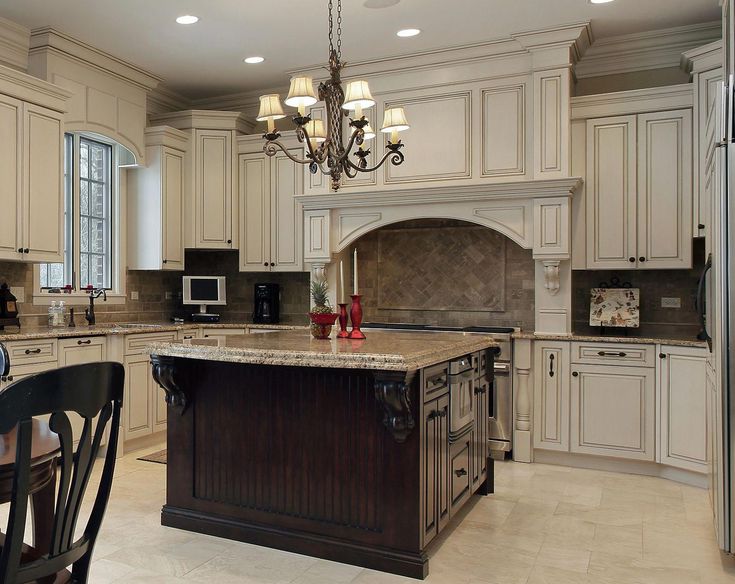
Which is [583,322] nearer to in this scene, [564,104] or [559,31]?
[564,104]

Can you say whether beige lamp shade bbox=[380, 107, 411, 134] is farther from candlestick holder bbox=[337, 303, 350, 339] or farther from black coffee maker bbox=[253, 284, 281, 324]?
black coffee maker bbox=[253, 284, 281, 324]

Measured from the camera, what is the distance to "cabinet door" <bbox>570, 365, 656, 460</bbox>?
14.2 ft

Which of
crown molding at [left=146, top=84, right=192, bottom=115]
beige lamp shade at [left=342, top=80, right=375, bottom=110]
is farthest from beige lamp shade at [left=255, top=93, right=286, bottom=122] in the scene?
crown molding at [left=146, top=84, right=192, bottom=115]

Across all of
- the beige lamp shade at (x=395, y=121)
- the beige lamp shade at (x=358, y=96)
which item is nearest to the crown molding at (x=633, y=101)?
the beige lamp shade at (x=395, y=121)

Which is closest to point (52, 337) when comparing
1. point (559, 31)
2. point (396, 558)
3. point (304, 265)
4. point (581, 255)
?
point (304, 265)

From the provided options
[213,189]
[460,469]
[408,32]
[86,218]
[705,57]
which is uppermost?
[408,32]

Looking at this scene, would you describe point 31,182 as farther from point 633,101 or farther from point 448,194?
point 633,101

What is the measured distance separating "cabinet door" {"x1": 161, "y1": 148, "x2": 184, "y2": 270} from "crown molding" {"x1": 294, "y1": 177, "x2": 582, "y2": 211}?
1184 mm

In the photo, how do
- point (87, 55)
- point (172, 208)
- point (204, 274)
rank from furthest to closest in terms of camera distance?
point (204, 274) < point (172, 208) < point (87, 55)

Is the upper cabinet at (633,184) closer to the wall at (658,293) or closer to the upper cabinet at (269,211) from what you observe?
the wall at (658,293)

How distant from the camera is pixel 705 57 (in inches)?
168

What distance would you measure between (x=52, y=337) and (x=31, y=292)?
788 millimetres

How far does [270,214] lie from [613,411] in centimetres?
338

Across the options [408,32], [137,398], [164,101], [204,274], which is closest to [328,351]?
[137,398]
